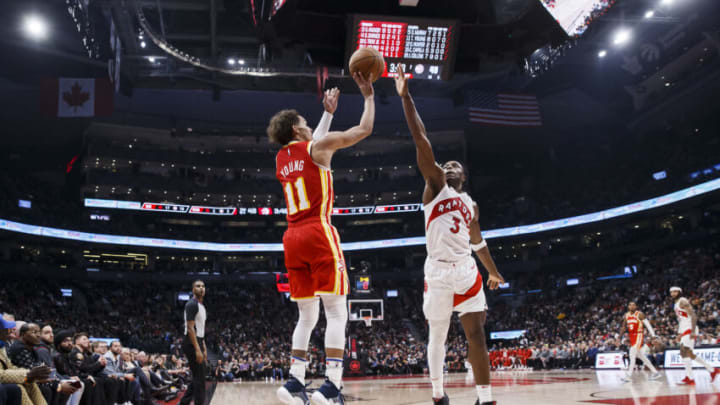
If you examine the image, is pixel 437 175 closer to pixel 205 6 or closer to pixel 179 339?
pixel 205 6

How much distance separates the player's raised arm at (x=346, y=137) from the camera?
12.0 feet

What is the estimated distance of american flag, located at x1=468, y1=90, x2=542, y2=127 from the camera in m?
23.8

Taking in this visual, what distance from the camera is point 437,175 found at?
463 centimetres

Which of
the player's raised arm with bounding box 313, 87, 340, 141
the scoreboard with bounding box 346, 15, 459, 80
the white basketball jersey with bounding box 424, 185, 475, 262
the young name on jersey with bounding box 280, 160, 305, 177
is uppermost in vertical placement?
the scoreboard with bounding box 346, 15, 459, 80

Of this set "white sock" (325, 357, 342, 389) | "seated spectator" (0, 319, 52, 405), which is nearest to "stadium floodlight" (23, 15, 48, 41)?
"seated spectator" (0, 319, 52, 405)

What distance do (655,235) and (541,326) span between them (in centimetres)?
814

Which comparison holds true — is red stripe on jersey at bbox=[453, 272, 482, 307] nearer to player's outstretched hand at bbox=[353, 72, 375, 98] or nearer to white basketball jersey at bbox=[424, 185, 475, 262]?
white basketball jersey at bbox=[424, 185, 475, 262]

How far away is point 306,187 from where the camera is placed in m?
3.87

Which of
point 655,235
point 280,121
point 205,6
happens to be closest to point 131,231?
point 205,6

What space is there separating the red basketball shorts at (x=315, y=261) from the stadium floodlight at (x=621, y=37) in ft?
68.1

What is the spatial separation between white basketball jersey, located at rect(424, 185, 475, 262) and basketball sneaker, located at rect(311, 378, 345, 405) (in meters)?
1.60

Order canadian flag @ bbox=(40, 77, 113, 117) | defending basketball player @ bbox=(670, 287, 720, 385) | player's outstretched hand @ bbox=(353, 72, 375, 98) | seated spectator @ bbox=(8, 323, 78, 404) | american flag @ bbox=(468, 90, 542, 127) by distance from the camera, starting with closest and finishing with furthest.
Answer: player's outstretched hand @ bbox=(353, 72, 375, 98)
seated spectator @ bbox=(8, 323, 78, 404)
defending basketball player @ bbox=(670, 287, 720, 385)
canadian flag @ bbox=(40, 77, 113, 117)
american flag @ bbox=(468, 90, 542, 127)

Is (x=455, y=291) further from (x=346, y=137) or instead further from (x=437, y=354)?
(x=346, y=137)

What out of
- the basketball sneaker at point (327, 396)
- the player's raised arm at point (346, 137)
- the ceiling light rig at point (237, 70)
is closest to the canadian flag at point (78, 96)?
the ceiling light rig at point (237, 70)
